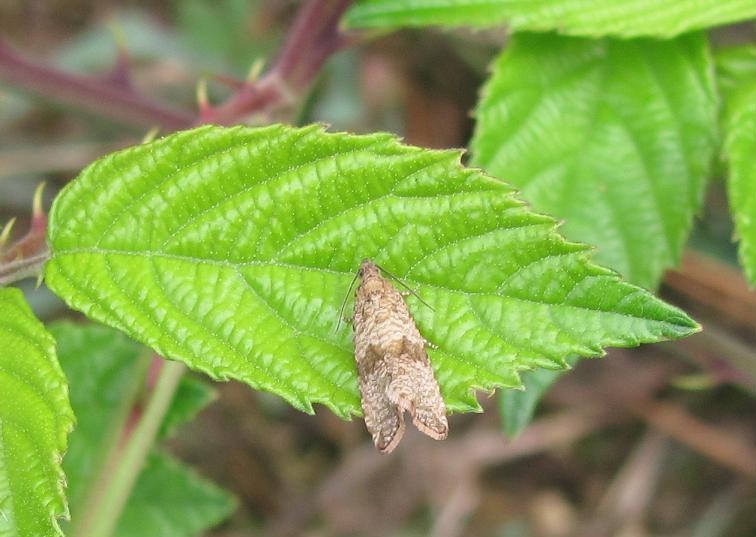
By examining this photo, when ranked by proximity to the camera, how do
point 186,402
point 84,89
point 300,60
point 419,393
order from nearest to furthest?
point 419,393 < point 186,402 < point 300,60 < point 84,89

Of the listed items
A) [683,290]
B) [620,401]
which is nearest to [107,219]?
[683,290]

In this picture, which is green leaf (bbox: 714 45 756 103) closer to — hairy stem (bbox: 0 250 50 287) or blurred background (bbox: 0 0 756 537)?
blurred background (bbox: 0 0 756 537)

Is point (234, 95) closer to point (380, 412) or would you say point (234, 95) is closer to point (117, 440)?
point (117, 440)

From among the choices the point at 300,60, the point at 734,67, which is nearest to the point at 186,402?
the point at 300,60

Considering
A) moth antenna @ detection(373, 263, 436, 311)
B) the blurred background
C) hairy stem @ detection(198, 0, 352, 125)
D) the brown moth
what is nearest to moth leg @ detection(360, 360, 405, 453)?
the brown moth

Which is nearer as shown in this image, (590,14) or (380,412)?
(380,412)

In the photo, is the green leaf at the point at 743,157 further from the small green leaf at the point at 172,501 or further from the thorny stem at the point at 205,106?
the small green leaf at the point at 172,501

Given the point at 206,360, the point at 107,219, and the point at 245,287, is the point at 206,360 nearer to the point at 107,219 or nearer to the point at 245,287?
the point at 245,287
